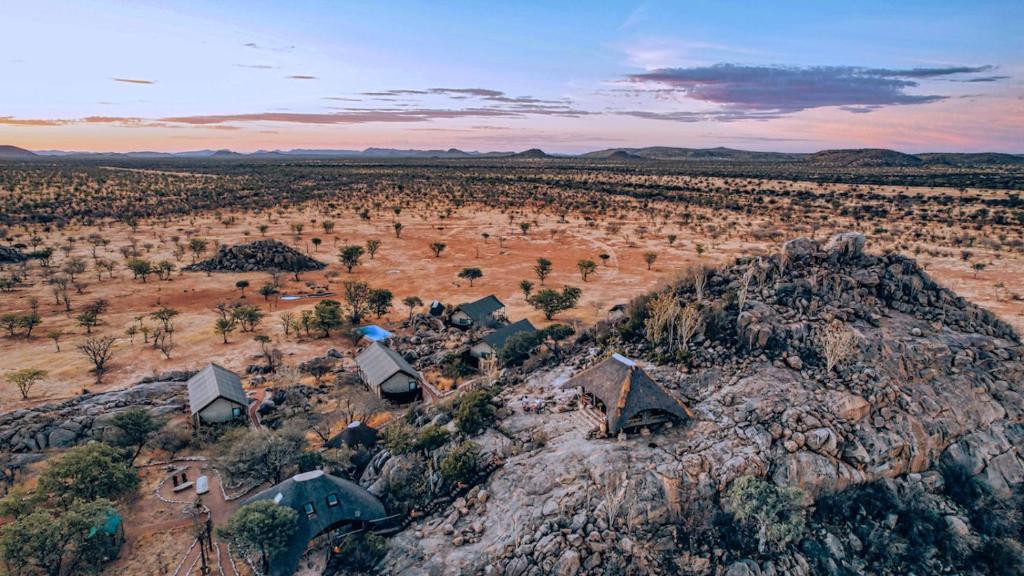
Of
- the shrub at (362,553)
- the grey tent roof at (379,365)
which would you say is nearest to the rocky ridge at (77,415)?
the grey tent roof at (379,365)

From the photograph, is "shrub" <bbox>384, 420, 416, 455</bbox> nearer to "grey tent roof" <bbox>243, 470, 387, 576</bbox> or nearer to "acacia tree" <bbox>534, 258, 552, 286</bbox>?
"grey tent roof" <bbox>243, 470, 387, 576</bbox>

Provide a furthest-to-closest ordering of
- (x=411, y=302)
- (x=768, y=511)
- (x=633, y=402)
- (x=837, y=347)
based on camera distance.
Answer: (x=411, y=302) < (x=837, y=347) < (x=633, y=402) < (x=768, y=511)

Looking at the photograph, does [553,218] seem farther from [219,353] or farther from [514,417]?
[514,417]

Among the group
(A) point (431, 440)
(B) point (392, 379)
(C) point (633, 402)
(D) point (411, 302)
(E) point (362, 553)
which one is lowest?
(E) point (362, 553)

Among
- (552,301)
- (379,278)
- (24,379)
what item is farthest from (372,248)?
(24,379)

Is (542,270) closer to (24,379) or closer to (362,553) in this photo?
(362,553)

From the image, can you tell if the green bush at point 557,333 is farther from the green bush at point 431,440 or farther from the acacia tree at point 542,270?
the acacia tree at point 542,270

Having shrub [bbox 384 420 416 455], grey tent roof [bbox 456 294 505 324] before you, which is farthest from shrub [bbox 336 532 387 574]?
grey tent roof [bbox 456 294 505 324]
